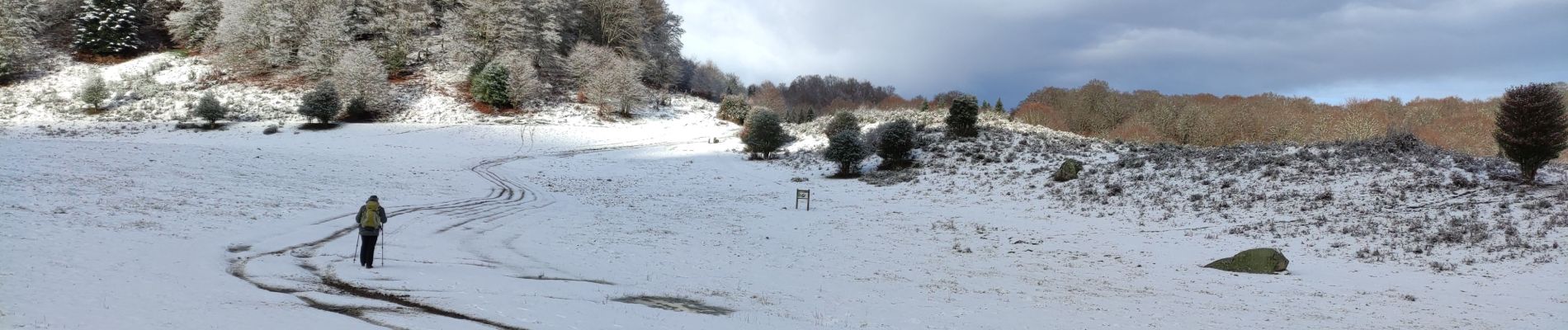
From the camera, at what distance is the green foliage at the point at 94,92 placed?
47375 millimetres

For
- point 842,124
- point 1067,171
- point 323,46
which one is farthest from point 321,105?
point 1067,171

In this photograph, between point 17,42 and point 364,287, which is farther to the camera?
point 17,42

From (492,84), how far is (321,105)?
13.2 metres

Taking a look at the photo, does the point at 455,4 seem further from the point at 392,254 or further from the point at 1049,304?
the point at 1049,304

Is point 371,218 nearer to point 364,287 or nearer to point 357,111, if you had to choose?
point 364,287

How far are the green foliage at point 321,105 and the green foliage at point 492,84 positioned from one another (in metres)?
11.4

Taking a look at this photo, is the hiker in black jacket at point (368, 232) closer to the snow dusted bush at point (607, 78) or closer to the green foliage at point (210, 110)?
the green foliage at point (210, 110)

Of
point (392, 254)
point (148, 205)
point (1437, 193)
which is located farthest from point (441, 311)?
point (1437, 193)

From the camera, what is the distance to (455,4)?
68750mm

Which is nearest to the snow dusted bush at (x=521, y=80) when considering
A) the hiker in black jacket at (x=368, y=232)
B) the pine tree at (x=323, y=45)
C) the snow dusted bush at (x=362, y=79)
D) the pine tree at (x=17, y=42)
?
the snow dusted bush at (x=362, y=79)

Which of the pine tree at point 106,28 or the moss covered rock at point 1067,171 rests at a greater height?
the pine tree at point 106,28

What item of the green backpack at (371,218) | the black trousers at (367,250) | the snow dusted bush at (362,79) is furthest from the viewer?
the snow dusted bush at (362,79)

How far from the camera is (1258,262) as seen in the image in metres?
13.4

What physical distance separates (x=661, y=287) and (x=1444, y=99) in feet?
220
